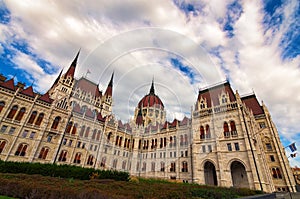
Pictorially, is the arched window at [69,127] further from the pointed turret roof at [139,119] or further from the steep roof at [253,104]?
the steep roof at [253,104]

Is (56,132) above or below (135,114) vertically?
below

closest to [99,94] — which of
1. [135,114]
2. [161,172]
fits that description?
[135,114]

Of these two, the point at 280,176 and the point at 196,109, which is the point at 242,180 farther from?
the point at 196,109

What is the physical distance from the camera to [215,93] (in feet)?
109

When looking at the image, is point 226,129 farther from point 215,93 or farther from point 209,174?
point 209,174

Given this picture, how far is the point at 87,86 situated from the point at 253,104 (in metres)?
55.5

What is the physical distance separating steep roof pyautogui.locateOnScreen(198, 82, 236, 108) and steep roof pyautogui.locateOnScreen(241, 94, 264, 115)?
816 cm

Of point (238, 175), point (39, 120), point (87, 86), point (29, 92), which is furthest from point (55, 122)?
point (238, 175)

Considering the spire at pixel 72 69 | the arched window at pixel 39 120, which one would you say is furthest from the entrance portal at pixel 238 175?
the spire at pixel 72 69

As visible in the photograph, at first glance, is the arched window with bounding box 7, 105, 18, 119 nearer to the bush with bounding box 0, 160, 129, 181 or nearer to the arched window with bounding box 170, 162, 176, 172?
the bush with bounding box 0, 160, 129, 181

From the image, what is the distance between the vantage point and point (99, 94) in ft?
191

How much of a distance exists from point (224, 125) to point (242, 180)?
32.1 feet

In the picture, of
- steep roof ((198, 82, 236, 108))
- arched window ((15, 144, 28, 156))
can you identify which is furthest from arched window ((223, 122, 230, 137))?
arched window ((15, 144, 28, 156))

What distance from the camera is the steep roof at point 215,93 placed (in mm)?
31289
